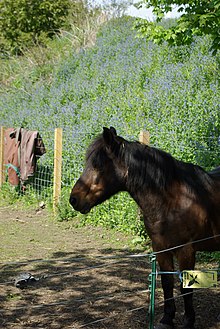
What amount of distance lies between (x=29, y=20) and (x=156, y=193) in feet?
67.0

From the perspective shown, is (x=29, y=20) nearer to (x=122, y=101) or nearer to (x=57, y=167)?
(x=122, y=101)

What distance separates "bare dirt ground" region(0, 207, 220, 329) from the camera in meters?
4.96

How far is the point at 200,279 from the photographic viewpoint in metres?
3.86

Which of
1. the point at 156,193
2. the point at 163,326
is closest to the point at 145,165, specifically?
the point at 156,193

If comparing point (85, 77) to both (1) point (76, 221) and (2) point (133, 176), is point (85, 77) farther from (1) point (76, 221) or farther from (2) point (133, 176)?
(2) point (133, 176)

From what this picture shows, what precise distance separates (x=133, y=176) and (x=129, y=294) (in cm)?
179

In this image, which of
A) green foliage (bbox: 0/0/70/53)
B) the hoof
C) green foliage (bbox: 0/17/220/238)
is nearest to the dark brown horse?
the hoof

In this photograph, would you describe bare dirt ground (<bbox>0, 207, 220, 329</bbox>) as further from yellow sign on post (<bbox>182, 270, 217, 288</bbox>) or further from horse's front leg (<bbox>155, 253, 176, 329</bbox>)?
yellow sign on post (<bbox>182, 270, 217, 288</bbox>)

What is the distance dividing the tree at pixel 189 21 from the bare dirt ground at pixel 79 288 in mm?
3242

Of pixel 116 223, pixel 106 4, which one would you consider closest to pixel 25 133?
pixel 116 223

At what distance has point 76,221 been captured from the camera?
10.1 m

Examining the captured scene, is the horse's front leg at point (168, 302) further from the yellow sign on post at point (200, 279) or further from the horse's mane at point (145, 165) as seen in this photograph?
the horse's mane at point (145, 165)

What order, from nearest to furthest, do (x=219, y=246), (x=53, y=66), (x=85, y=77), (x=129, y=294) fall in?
(x=219, y=246), (x=129, y=294), (x=85, y=77), (x=53, y=66)

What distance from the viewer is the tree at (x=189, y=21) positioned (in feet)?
21.9
